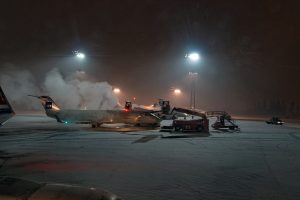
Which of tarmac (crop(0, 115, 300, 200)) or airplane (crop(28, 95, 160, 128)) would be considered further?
airplane (crop(28, 95, 160, 128))

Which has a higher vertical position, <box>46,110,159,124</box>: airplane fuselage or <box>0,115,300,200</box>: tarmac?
<box>46,110,159,124</box>: airplane fuselage

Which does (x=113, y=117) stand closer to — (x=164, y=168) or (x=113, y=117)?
(x=113, y=117)

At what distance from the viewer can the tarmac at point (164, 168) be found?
1262 cm

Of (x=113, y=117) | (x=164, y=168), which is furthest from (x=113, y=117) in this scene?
(x=164, y=168)

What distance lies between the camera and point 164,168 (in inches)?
663

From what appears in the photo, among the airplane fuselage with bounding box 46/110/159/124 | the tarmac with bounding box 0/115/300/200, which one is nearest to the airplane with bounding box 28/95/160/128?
the airplane fuselage with bounding box 46/110/159/124

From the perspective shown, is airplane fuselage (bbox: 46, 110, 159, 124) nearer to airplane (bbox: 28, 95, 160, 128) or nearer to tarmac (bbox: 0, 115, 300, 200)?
airplane (bbox: 28, 95, 160, 128)

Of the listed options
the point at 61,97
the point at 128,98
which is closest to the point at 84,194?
the point at 61,97

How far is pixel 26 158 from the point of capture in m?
19.3

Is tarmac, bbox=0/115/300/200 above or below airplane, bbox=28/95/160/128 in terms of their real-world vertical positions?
below

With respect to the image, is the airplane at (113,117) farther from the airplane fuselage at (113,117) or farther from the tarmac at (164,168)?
the tarmac at (164,168)

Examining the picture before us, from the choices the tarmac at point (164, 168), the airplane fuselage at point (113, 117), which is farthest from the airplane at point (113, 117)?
the tarmac at point (164, 168)

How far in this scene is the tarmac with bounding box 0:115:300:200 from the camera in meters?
12.6

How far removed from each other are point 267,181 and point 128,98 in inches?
3771
